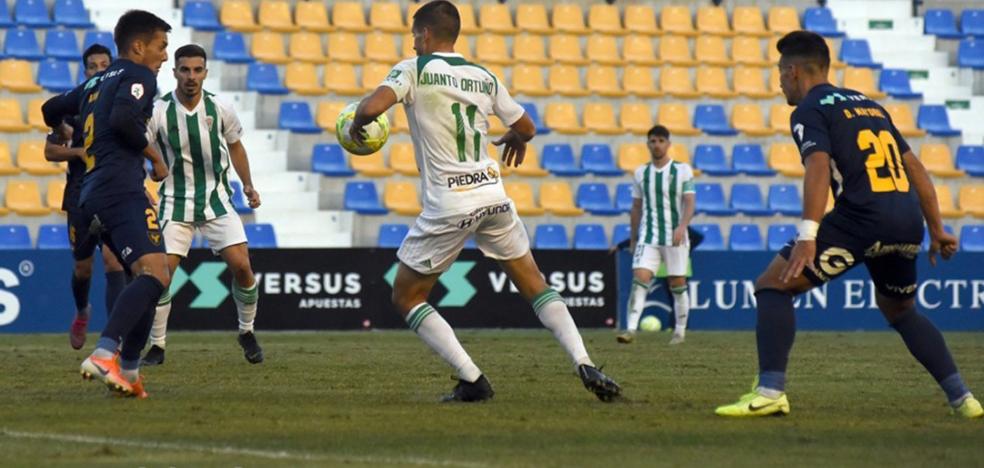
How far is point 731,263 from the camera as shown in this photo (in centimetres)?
2122

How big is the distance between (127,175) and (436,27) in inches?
74.8

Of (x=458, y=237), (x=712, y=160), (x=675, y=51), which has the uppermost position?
(x=675, y=51)

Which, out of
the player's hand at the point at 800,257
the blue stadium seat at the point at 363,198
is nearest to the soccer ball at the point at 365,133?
the player's hand at the point at 800,257

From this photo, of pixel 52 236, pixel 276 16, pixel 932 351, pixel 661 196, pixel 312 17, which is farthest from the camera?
pixel 312 17

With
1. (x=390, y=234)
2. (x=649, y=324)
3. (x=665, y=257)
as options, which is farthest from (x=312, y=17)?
(x=665, y=257)

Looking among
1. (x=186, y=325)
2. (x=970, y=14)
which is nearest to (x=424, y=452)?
(x=186, y=325)

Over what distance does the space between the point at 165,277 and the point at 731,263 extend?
1296 cm

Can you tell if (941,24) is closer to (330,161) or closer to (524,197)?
(524,197)

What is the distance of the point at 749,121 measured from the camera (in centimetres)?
2561

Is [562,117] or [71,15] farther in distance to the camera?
[562,117]

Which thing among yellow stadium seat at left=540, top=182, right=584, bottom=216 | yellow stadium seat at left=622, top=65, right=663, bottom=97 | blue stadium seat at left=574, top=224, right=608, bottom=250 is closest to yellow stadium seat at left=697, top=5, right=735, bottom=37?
yellow stadium seat at left=622, top=65, right=663, bottom=97

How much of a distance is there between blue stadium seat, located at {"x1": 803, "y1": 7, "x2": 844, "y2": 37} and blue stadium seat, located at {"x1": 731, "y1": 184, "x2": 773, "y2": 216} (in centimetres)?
417

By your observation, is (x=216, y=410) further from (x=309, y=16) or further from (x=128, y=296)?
(x=309, y=16)

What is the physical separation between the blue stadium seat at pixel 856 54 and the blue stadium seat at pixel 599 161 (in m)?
5.02
